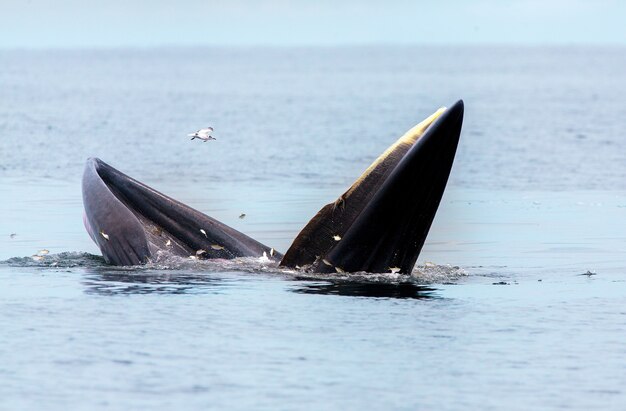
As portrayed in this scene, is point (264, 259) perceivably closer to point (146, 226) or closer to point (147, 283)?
point (146, 226)

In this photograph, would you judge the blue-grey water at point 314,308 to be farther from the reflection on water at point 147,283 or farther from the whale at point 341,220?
the whale at point 341,220

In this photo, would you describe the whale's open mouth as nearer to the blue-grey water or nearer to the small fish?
the small fish

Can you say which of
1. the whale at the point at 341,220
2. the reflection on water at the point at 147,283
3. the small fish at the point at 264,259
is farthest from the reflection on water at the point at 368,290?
the small fish at the point at 264,259

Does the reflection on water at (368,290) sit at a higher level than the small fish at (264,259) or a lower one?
lower

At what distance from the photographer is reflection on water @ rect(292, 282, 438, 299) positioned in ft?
67.4

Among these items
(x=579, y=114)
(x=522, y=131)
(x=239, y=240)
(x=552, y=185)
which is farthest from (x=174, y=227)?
(x=579, y=114)

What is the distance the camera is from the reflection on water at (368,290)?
20531 mm

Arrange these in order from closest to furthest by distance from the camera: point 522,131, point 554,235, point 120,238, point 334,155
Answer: point 120,238, point 554,235, point 334,155, point 522,131

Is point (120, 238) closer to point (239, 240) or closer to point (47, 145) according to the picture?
point (239, 240)

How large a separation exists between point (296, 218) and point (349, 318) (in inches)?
474

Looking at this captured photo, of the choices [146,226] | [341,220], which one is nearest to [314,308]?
[341,220]

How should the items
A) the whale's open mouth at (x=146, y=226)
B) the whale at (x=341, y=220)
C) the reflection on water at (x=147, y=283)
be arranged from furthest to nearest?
the whale's open mouth at (x=146, y=226)
the reflection on water at (x=147, y=283)
the whale at (x=341, y=220)

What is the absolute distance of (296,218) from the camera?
31125 millimetres

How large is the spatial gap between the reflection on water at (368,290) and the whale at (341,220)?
25 centimetres
